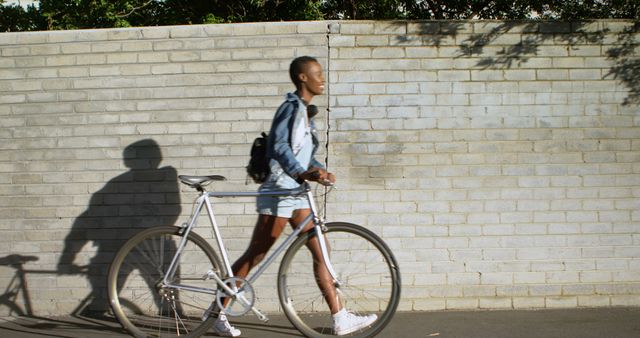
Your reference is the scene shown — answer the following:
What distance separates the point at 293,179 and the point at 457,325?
174 cm

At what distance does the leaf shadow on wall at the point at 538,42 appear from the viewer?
17.7 ft

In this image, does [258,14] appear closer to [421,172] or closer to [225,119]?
[225,119]

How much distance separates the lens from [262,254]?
14.5 ft

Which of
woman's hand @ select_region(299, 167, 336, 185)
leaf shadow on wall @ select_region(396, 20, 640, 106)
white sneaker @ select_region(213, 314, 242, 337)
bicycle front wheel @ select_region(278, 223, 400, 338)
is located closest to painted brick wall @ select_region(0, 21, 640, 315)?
leaf shadow on wall @ select_region(396, 20, 640, 106)

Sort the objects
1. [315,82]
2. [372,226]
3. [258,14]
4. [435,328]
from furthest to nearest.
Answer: [258,14] → [372,226] → [435,328] → [315,82]

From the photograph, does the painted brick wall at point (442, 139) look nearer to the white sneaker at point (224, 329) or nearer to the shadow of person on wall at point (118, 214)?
the shadow of person on wall at point (118, 214)

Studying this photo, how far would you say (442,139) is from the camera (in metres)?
5.39

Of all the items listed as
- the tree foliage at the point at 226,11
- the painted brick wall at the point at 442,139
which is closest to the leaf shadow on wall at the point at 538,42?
the painted brick wall at the point at 442,139

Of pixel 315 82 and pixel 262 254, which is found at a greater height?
pixel 315 82

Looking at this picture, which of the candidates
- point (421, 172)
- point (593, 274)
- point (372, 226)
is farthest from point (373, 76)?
point (593, 274)

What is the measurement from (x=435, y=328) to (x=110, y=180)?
2.81 metres

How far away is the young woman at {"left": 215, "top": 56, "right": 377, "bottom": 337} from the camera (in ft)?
13.6

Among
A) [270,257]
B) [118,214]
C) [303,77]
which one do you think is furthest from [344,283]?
[118,214]

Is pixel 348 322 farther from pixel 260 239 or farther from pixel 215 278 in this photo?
pixel 215 278
